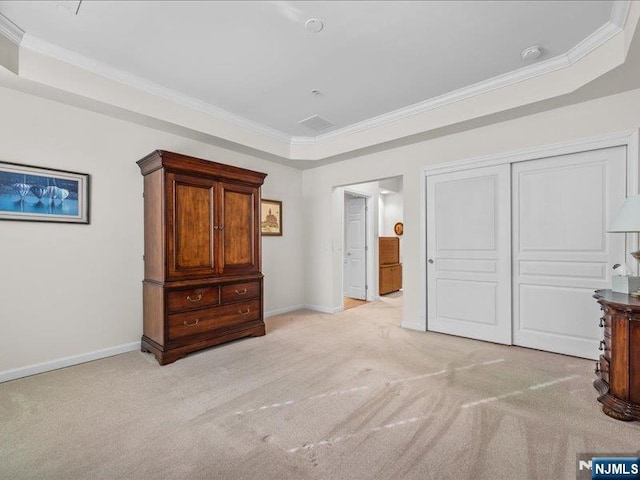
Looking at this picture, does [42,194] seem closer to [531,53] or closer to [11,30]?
[11,30]

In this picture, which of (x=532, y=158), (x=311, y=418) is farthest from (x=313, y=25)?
(x=311, y=418)

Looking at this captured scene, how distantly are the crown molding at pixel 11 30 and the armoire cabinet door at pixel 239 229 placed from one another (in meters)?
1.93

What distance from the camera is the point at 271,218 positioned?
16.3ft

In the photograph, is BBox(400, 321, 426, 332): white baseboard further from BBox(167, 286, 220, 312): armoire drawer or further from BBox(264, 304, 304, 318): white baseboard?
BBox(167, 286, 220, 312): armoire drawer

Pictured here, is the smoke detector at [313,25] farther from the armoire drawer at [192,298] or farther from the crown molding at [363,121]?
the armoire drawer at [192,298]

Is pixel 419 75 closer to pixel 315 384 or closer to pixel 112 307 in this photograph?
pixel 315 384

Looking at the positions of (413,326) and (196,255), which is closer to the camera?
(196,255)

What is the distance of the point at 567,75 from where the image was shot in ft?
9.24

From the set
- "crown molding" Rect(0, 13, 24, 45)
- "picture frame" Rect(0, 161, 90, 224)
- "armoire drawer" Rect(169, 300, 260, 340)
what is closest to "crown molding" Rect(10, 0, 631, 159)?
"crown molding" Rect(0, 13, 24, 45)

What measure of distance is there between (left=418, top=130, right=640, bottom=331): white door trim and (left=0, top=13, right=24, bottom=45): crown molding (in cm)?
414

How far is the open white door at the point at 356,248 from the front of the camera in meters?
6.40

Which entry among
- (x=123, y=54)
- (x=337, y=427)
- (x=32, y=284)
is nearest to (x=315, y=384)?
(x=337, y=427)

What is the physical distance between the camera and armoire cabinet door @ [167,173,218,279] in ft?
10.2

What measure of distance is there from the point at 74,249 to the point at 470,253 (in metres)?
4.30
